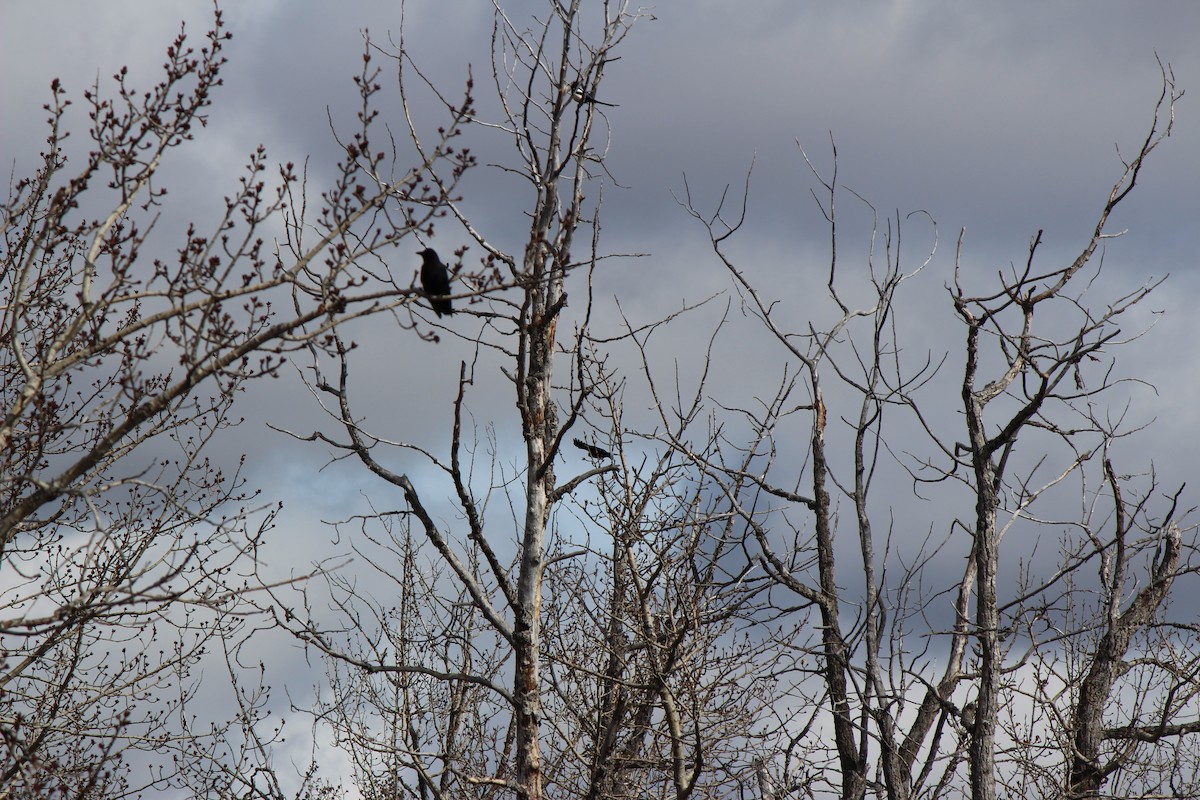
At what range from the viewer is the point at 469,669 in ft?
42.6

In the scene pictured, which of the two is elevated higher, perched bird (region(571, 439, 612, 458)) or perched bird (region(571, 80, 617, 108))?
perched bird (region(571, 80, 617, 108))

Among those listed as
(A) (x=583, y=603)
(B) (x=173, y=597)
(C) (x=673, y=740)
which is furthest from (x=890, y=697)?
(B) (x=173, y=597)

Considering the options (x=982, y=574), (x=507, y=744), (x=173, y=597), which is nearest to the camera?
(x=173, y=597)

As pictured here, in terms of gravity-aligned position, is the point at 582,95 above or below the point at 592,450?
above

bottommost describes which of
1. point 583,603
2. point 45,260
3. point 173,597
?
point 173,597

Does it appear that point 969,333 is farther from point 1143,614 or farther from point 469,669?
point 469,669

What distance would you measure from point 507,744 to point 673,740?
3.99 m

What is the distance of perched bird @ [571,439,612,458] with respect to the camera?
994 centimetres

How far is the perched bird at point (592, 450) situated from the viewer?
9943mm

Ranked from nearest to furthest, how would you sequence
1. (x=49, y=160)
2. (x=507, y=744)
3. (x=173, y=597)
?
(x=173, y=597), (x=49, y=160), (x=507, y=744)

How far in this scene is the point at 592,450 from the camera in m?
9.99

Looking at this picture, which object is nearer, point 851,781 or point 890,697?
point 890,697

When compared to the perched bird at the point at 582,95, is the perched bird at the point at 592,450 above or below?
below

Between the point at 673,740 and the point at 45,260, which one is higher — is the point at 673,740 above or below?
below
